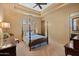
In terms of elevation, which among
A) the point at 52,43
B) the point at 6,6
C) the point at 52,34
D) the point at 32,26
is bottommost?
the point at 52,43

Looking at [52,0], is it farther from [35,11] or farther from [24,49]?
[24,49]

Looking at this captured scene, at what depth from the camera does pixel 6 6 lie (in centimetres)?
216

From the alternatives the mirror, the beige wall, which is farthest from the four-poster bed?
the mirror

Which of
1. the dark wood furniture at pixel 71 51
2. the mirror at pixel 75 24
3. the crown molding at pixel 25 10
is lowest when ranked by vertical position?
the dark wood furniture at pixel 71 51

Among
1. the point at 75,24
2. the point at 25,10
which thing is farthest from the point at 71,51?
the point at 25,10

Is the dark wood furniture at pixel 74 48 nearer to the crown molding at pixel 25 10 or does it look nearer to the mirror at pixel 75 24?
the mirror at pixel 75 24

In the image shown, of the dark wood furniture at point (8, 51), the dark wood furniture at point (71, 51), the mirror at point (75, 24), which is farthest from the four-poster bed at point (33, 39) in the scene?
the mirror at point (75, 24)

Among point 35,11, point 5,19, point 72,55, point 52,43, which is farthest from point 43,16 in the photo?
point 72,55

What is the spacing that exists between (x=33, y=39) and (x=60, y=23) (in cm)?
54

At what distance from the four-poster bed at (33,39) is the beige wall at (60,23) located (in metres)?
0.13

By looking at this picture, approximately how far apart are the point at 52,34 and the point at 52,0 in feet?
1.93

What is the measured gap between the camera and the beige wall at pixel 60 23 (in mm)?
2165

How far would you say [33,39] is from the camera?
222cm

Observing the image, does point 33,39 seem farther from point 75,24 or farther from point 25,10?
point 75,24
